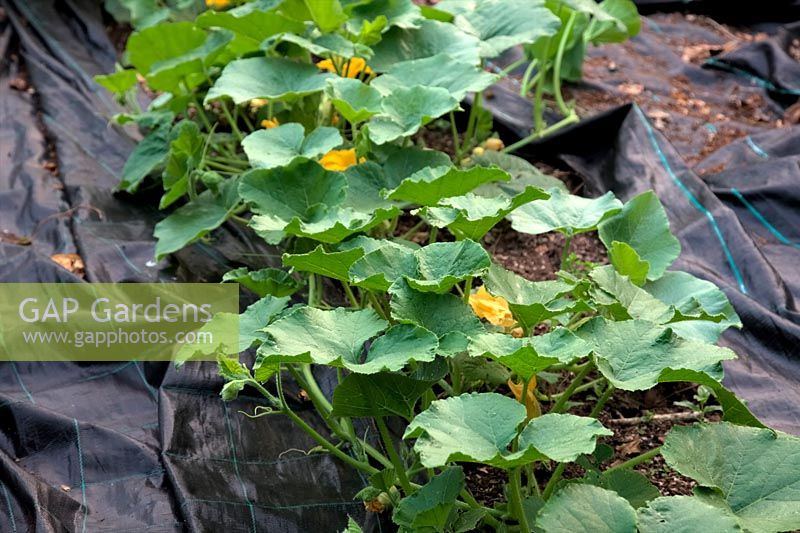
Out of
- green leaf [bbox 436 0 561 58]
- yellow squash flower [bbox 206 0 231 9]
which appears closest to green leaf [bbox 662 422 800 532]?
green leaf [bbox 436 0 561 58]

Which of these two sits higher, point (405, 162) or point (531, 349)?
point (531, 349)

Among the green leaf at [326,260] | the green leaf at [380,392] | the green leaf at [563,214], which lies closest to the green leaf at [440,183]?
the green leaf at [563,214]

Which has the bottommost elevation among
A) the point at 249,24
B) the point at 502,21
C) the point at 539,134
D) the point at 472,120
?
the point at 539,134

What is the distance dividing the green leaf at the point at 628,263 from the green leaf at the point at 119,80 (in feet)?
6.07

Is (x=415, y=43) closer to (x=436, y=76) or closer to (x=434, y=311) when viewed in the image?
(x=436, y=76)

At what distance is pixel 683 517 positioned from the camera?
1352mm

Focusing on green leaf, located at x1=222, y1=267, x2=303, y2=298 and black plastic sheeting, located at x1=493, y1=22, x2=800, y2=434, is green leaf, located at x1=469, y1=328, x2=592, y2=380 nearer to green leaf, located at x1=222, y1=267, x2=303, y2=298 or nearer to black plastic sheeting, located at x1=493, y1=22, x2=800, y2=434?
green leaf, located at x1=222, y1=267, x2=303, y2=298

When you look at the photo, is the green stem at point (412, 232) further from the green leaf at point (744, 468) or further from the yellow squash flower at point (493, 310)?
the green leaf at point (744, 468)

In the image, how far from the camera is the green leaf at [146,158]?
292 cm

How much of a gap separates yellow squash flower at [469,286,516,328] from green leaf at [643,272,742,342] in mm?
349

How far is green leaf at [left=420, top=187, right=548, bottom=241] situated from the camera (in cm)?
186

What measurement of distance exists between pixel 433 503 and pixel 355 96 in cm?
127

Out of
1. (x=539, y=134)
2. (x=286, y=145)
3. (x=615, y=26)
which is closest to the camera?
(x=286, y=145)

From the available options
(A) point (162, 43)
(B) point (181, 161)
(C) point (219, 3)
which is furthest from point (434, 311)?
(C) point (219, 3)
